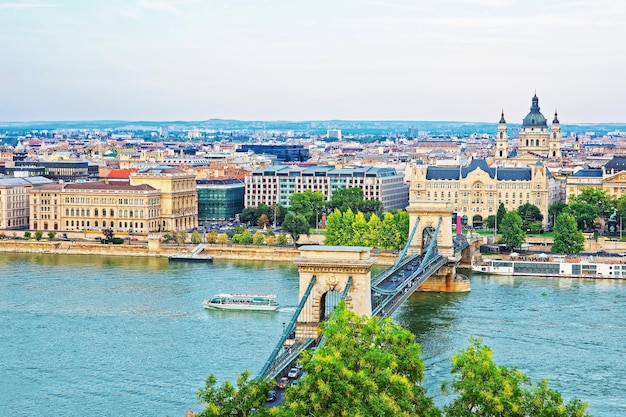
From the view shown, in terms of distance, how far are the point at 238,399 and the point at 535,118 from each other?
64.9 meters

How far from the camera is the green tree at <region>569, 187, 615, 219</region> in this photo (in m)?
49.9

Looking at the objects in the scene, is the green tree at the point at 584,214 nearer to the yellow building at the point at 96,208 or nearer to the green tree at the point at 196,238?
the green tree at the point at 196,238

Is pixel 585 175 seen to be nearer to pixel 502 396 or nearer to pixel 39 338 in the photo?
pixel 39 338

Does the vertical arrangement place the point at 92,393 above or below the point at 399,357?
below

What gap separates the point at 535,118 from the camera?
77938 mm

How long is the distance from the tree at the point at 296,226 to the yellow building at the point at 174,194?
20.3 feet

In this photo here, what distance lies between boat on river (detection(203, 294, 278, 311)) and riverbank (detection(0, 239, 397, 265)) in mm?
11150

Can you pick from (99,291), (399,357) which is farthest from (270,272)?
(399,357)

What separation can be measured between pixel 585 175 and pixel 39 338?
36.0m

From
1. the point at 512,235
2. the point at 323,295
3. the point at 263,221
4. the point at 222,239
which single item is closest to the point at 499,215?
the point at 512,235

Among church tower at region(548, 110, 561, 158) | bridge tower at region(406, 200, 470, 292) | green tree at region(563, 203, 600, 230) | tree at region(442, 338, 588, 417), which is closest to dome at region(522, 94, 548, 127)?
church tower at region(548, 110, 561, 158)

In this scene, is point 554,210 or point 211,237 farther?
point 554,210

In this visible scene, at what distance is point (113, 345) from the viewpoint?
2527cm

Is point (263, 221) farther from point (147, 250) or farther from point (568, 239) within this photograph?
point (568, 239)
